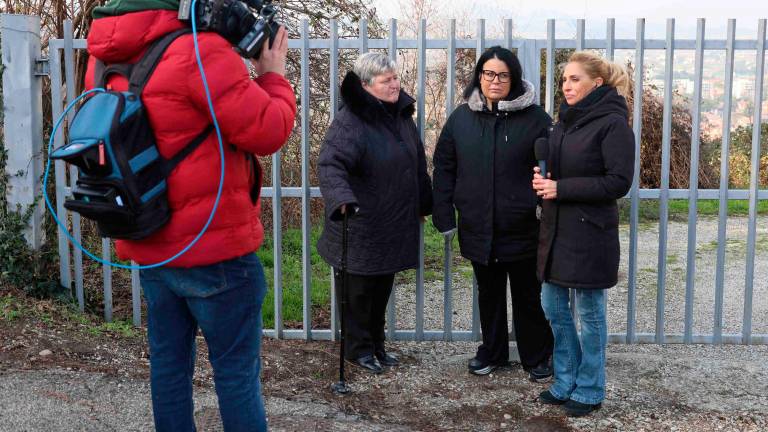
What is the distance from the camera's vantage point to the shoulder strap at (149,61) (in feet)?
8.59

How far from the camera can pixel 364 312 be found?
486cm

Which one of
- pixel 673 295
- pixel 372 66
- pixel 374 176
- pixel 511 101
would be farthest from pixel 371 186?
pixel 673 295

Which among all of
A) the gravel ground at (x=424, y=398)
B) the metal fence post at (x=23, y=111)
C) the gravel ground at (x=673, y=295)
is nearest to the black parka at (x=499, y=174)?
the gravel ground at (x=424, y=398)

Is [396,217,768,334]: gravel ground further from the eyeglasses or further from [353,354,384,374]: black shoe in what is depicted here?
the eyeglasses

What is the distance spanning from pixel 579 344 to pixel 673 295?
11.0 ft

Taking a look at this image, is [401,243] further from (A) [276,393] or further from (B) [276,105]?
(B) [276,105]

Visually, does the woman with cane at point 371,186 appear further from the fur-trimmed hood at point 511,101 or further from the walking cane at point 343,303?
the fur-trimmed hood at point 511,101

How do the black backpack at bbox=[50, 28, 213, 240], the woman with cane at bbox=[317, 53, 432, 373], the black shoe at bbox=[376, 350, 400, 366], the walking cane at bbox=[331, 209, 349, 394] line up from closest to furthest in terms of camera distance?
the black backpack at bbox=[50, 28, 213, 240], the walking cane at bbox=[331, 209, 349, 394], the woman with cane at bbox=[317, 53, 432, 373], the black shoe at bbox=[376, 350, 400, 366]

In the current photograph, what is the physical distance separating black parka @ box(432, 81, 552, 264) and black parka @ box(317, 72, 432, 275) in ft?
1.02

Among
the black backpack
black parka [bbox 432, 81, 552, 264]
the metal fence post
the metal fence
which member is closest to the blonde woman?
black parka [bbox 432, 81, 552, 264]

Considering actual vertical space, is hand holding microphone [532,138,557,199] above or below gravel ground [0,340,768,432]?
above

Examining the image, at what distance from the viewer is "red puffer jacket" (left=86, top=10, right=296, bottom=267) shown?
261cm

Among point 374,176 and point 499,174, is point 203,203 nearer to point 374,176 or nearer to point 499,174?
point 374,176

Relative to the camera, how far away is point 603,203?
4.06 m
